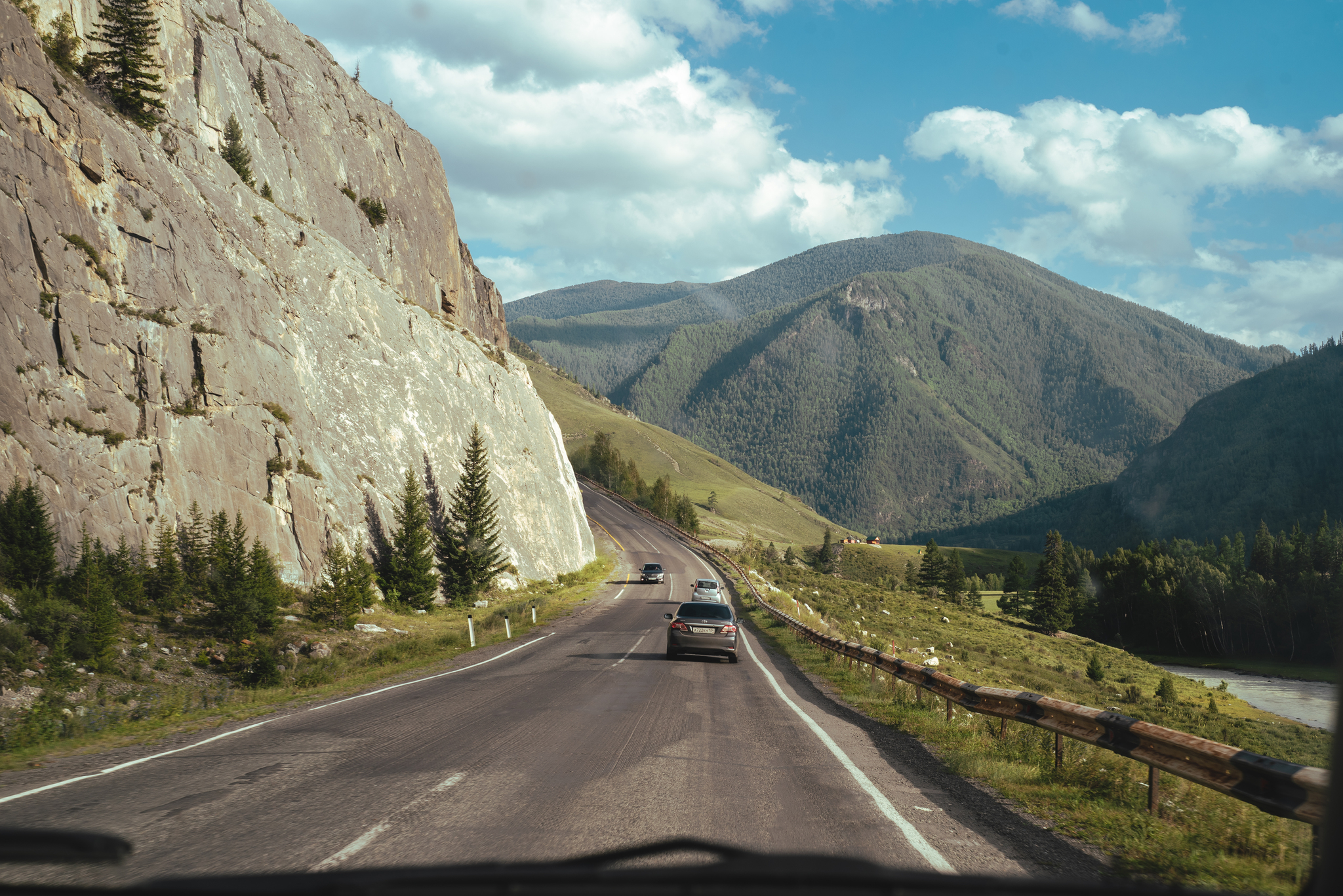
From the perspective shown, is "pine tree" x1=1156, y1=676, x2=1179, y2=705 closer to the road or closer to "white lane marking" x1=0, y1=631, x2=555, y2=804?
the road

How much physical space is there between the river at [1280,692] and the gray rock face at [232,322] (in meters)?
51.2

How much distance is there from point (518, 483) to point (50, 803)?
47.7 metres

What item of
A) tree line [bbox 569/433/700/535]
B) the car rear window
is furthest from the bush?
tree line [bbox 569/433/700/535]

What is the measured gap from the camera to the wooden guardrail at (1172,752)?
5.18 metres

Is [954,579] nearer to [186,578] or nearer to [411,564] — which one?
[411,564]

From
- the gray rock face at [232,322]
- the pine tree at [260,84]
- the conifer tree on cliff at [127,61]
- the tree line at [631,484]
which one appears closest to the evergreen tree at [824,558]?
the tree line at [631,484]

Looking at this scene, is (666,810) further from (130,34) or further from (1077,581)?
(1077,581)

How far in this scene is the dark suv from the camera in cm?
1956

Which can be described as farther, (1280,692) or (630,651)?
(1280,692)

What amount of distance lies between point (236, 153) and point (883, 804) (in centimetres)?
4871

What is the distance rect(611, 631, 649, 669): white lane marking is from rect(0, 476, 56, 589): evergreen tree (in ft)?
54.0

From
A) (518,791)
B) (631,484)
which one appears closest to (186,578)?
(518,791)

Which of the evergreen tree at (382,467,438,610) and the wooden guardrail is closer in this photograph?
the wooden guardrail

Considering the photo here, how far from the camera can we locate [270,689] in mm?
17797
